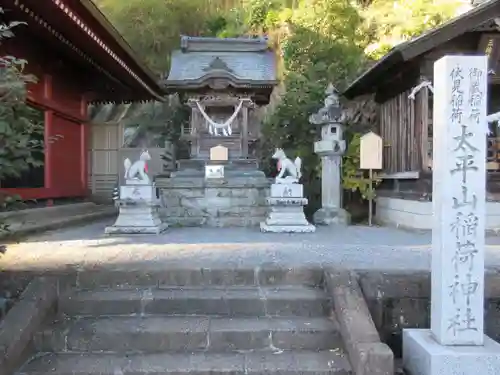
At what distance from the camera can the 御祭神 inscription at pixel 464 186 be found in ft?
12.0

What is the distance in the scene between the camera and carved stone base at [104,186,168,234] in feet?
28.2

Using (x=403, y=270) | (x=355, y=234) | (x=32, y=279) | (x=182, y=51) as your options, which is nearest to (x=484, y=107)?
(x=403, y=270)

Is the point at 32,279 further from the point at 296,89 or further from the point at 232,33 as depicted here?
the point at 232,33

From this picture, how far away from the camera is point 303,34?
15953 millimetres

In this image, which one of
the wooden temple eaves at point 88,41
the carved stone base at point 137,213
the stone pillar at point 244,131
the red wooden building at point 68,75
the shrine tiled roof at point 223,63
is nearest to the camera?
the wooden temple eaves at point 88,41

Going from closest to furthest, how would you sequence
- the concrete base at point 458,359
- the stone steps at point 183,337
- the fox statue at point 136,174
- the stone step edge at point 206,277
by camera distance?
the concrete base at point 458,359 → the stone steps at point 183,337 → the stone step edge at point 206,277 → the fox statue at point 136,174

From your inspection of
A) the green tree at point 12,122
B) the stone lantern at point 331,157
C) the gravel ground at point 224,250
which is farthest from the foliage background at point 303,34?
the green tree at point 12,122

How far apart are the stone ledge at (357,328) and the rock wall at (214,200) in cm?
622

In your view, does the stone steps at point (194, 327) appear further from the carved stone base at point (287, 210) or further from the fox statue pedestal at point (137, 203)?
the carved stone base at point (287, 210)

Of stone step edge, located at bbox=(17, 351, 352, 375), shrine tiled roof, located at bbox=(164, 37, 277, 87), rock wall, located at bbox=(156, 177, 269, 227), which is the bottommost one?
stone step edge, located at bbox=(17, 351, 352, 375)

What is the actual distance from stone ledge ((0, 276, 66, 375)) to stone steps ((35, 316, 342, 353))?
153 mm

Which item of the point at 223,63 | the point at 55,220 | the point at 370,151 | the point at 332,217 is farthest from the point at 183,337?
the point at 223,63

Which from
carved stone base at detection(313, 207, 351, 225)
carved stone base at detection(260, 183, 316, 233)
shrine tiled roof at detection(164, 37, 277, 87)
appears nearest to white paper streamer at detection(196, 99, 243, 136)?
shrine tiled roof at detection(164, 37, 277, 87)

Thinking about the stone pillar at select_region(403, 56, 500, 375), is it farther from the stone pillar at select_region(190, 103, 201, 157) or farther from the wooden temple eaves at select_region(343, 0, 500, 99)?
the stone pillar at select_region(190, 103, 201, 157)
